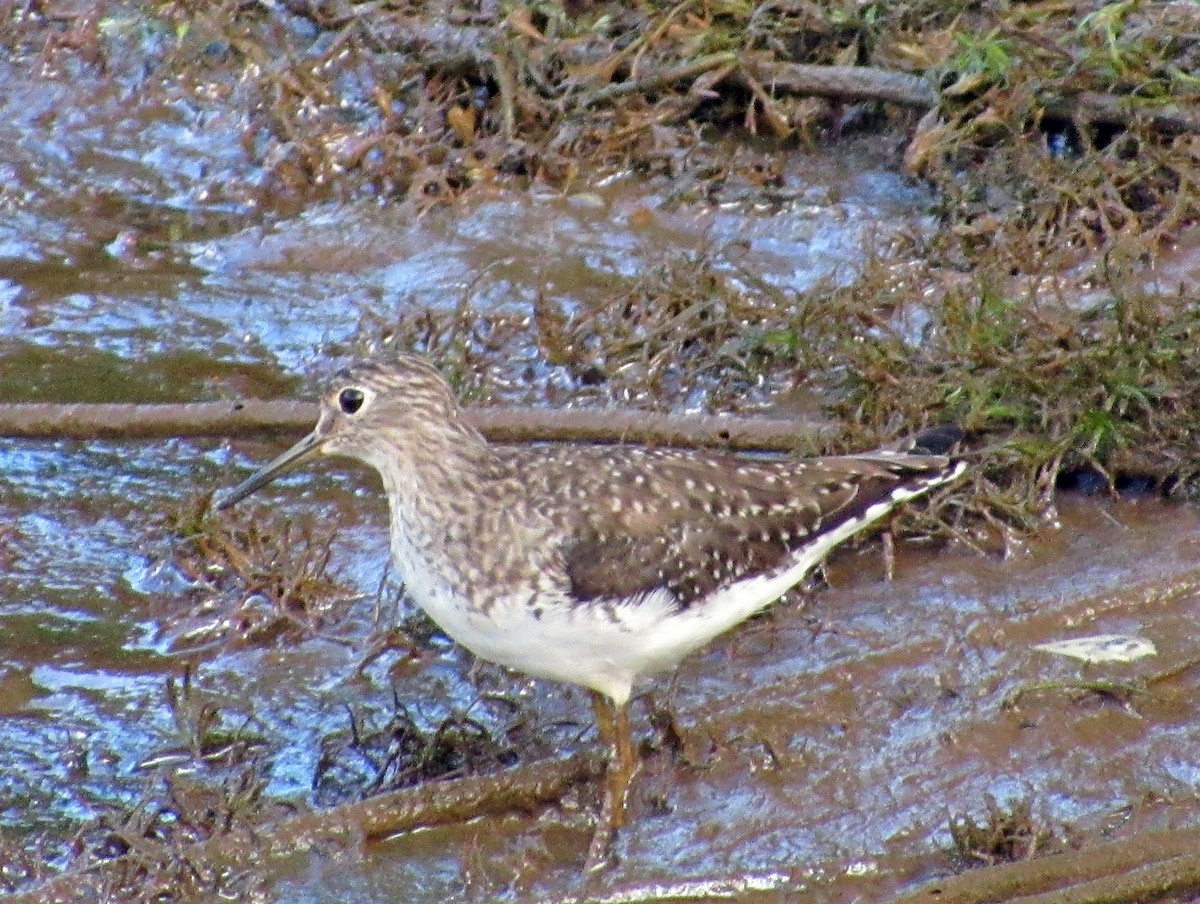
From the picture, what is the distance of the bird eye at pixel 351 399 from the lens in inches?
232

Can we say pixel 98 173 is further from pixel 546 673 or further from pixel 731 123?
pixel 546 673

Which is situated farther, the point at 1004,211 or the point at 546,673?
the point at 1004,211

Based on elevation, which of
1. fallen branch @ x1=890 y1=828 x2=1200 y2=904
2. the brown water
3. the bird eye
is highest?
the bird eye

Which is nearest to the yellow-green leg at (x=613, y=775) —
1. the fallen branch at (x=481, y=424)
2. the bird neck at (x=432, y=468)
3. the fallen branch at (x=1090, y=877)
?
the bird neck at (x=432, y=468)

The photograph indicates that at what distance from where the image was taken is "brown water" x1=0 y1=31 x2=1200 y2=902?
5.66 metres

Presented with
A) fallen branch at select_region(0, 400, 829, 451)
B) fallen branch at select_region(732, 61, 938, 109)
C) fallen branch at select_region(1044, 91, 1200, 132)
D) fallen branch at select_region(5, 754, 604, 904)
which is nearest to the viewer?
fallen branch at select_region(5, 754, 604, 904)

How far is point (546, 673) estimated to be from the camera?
5.61 meters

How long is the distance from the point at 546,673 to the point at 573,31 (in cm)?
517

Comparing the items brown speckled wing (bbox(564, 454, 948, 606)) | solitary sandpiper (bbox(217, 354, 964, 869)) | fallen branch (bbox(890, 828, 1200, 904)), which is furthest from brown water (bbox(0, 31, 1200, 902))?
brown speckled wing (bbox(564, 454, 948, 606))

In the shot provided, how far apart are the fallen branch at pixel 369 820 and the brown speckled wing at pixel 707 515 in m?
0.70

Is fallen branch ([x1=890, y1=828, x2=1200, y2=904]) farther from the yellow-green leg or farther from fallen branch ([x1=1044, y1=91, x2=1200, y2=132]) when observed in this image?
fallen branch ([x1=1044, y1=91, x2=1200, y2=132])

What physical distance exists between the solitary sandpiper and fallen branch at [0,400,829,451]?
99 centimetres

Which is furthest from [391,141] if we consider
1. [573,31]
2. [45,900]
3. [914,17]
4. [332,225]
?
[45,900]

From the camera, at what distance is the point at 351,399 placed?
19.4 ft
